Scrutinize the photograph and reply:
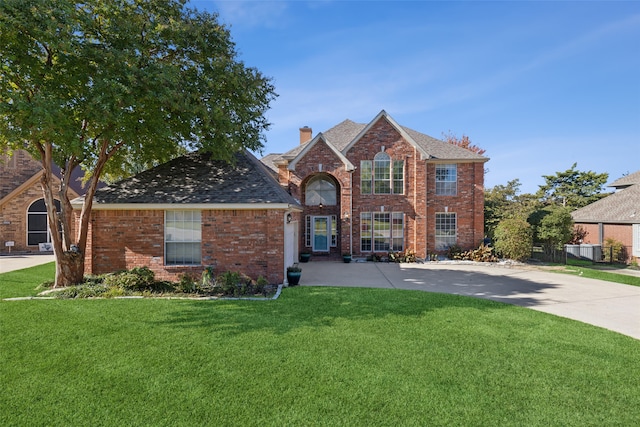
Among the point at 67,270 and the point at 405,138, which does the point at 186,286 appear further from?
the point at 405,138

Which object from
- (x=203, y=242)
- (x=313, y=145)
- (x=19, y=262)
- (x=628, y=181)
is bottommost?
(x=19, y=262)

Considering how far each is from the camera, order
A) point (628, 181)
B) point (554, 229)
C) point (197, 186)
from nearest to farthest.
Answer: point (197, 186), point (554, 229), point (628, 181)

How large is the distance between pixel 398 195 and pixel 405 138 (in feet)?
11.2

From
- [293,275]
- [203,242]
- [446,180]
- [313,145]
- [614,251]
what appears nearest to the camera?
[293,275]

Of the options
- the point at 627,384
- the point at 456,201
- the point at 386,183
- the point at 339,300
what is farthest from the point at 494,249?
the point at 627,384

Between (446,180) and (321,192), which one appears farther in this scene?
(321,192)

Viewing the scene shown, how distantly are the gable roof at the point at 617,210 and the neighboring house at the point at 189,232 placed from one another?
70.3 feet

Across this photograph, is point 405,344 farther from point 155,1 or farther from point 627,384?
point 155,1

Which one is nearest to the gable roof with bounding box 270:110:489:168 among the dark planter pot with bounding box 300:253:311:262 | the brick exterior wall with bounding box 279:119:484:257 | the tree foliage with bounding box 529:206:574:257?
the brick exterior wall with bounding box 279:119:484:257

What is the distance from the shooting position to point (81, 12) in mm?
8734

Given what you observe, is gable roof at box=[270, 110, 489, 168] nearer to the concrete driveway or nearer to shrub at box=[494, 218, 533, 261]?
shrub at box=[494, 218, 533, 261]

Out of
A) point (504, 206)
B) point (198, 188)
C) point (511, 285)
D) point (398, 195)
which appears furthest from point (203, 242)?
point (504, 206)

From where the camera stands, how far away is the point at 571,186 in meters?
34.5

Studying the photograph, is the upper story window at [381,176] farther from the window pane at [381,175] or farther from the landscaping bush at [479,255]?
the landscaping bush at [479,255]
